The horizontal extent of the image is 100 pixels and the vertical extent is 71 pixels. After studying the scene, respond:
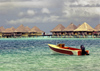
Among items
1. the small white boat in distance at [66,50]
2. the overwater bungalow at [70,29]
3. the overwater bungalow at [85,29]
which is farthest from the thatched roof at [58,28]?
the small white boat in distance at [66,50]

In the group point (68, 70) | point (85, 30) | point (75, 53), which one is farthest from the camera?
point (85, 30)

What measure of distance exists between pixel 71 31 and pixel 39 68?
3225 inches

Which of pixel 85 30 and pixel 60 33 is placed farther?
pixel 60 33

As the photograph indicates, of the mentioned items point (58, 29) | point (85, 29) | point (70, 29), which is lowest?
point (85, 29)

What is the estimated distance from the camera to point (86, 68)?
15.9 m

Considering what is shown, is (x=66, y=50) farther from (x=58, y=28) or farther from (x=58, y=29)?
(x=58, y=28)

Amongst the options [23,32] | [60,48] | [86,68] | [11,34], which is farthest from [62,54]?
[11,34]

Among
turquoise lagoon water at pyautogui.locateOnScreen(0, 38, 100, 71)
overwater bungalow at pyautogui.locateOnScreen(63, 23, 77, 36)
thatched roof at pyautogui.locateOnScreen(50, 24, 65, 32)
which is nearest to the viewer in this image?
turquoise lagoon water at pyautogui.locateOnScreen(0, 38, 100, 71)

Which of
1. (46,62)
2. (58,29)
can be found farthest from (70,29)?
(46,62)

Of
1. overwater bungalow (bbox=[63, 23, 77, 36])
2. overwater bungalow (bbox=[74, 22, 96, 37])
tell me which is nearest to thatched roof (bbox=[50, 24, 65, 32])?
overwater bungalow (bbox=[63, 23, 77, 36])

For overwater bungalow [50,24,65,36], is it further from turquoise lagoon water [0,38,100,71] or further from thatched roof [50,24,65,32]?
turquoise lagoon water [0,38,100,71]

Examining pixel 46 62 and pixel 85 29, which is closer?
pixel 46 62

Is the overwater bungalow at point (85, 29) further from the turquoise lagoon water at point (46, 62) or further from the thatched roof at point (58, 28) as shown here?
the turquoise lagoon water at point (46, 62)

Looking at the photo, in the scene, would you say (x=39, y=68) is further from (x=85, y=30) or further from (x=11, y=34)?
(x=11, y=34)
